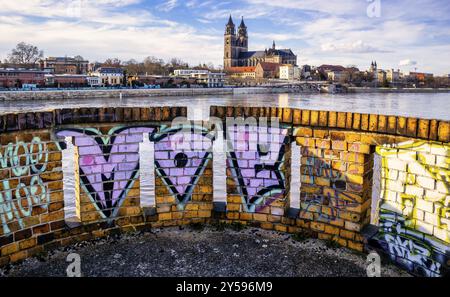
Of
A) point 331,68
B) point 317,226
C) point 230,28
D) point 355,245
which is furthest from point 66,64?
point 355,245

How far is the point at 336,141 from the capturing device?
4.06 meters

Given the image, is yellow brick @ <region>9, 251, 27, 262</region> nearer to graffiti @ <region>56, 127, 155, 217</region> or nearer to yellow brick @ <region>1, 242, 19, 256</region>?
yellow brick @ <region>1, 242, 19, 256</region>

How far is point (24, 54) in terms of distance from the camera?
390 ft

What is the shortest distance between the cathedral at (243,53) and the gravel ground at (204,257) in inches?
6181

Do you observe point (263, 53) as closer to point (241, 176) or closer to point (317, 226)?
point (241, 176)

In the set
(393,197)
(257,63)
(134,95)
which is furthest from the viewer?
(257,63)

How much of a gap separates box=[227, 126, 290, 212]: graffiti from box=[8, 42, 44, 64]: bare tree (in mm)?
127802

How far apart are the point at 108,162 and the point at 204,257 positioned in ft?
4.53

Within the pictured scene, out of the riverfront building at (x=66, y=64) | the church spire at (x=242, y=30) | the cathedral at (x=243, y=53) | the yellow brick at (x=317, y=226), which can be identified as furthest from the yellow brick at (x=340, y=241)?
the church spire at (x=242, y=30)

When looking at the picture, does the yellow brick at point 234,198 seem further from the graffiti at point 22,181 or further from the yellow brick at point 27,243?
the yellow brick at point 27,243

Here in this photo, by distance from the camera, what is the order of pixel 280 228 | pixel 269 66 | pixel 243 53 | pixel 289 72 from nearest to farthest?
1. pixel 280 228
2. pixel 289 72
3. pixel 269 66
4. pixel 243 53

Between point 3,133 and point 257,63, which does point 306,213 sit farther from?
point 257,63
